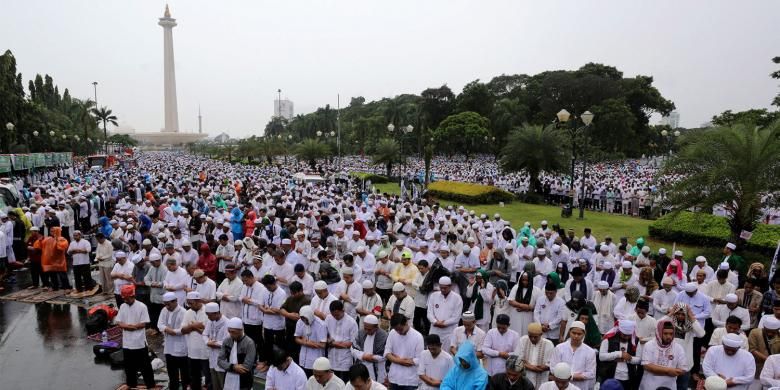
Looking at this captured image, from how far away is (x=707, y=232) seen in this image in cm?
1573

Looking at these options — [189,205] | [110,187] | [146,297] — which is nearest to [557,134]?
[189,205]

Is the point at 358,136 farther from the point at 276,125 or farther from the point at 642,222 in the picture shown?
the point at 642,222

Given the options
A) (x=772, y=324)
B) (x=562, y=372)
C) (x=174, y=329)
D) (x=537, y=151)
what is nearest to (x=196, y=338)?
(x=174, y=329)

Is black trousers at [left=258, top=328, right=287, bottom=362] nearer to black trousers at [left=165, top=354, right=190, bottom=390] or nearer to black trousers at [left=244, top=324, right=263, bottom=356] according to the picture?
black trousers at [left=244, top=324, right=263, bottom=356]

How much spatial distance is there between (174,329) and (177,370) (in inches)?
27.0

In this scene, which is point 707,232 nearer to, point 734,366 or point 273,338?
point 734,366

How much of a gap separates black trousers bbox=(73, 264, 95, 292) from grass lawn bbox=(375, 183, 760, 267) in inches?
512

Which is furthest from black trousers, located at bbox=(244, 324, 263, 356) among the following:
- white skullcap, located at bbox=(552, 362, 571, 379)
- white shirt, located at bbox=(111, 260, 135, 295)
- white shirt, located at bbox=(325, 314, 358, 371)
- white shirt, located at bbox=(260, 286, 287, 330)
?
white skullcap, located at bbox=(552, 362, 571, 379)

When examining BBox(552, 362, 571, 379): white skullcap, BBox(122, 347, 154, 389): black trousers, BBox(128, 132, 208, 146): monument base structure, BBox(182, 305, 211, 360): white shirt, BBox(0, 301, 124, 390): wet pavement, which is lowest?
BBox(0, 301, 124, 390): wet pavement

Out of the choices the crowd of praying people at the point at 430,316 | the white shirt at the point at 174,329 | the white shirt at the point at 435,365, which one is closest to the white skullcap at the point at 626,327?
the crowd of praying people at the point at 430,316

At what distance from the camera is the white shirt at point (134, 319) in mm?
6898

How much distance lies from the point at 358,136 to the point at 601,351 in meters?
71.5

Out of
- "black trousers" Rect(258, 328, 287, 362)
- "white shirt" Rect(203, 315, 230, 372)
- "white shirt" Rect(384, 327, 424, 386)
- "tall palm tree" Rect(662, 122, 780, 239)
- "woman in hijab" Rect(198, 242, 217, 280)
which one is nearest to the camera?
"white shirt" Rect(384, 327, 424, 386)

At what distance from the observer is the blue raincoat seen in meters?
4.91
